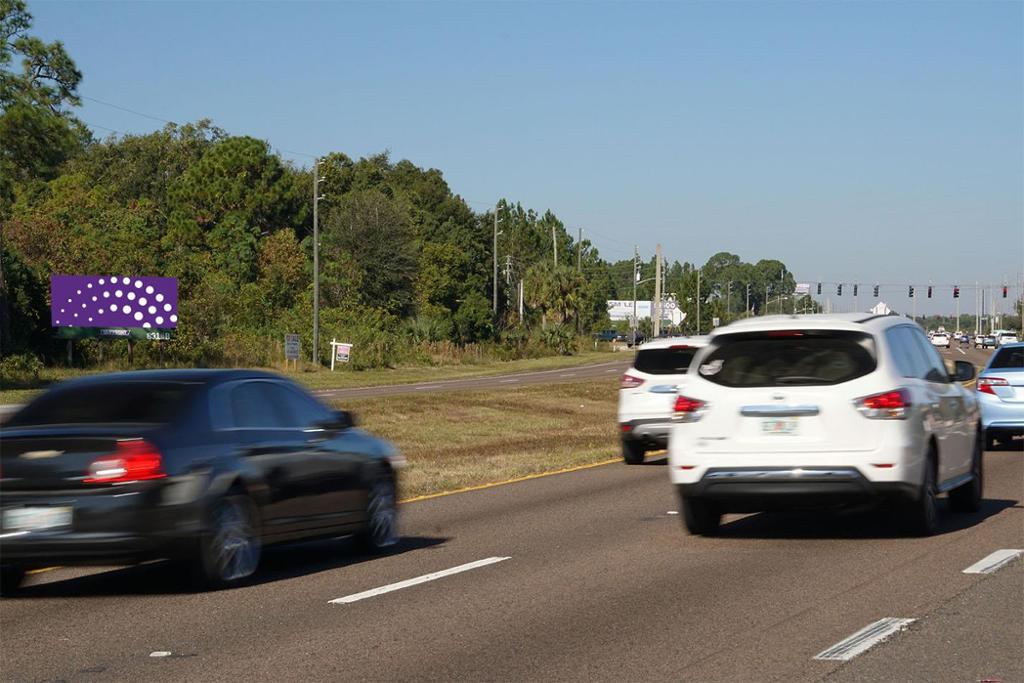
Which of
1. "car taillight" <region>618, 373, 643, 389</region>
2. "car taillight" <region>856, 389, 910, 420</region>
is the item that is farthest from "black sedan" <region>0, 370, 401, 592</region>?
"car taillight" <region>618, 373, 643, 389</region>

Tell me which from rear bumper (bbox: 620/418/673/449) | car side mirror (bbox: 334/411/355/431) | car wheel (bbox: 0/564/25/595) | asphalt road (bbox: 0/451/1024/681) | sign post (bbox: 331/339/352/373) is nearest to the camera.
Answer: asphalt road (bbox: 0/451/1024/681)

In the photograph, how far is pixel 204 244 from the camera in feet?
312

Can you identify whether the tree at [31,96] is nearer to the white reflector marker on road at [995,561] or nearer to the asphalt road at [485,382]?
the asphalt road at [485,382]

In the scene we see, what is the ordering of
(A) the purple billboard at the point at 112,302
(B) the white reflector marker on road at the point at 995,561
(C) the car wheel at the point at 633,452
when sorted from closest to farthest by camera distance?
(B) the white reflector marker on road at the point at 995,561 → (C) the car wheel at the point at 633,452 → (A) the purple billboard at the point at 112,302

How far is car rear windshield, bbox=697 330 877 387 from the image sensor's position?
41.9 ft

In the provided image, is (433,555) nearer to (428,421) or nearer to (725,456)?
(725,456)

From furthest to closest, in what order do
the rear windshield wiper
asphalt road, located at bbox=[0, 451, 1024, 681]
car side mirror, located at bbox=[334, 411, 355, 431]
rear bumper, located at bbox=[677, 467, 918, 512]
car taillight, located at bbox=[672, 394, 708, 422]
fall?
car taillight, located at bbox=[672, 394, 708, 422] → the rear windshield wiper → rear bumper, located at bbox=[677, 467, 918, 512] → car side mirror, located at bbox=[334, 411, 355, 431] → asphalt road, located at bbox=[0, 451, 1024, 681]

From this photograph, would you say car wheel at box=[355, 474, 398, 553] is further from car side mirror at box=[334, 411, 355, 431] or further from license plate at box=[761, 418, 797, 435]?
license plate at box=[761, 418, 797, 435]

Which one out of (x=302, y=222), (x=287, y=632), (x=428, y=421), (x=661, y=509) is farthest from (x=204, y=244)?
(x=287, y=632)

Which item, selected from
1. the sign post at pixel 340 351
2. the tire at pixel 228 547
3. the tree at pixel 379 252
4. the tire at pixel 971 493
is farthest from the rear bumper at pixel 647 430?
the tree at pixel 379 252

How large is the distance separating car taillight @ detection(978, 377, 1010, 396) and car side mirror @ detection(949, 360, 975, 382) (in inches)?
275

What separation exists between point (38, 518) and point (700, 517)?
5.90 m

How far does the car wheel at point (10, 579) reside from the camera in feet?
35.8

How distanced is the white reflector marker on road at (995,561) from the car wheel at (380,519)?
4676mm
